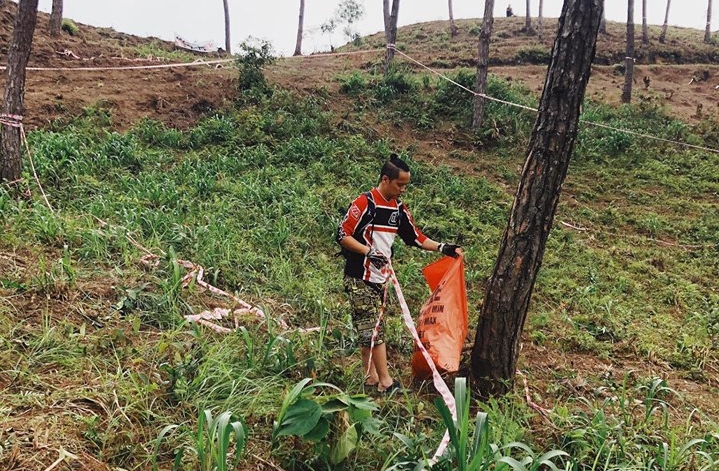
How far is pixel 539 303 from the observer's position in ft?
17.1

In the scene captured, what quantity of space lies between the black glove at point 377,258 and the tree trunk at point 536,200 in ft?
2.17

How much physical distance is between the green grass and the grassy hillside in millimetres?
20

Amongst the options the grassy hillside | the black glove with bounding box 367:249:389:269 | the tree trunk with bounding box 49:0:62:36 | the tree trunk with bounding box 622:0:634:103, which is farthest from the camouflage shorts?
the tree trunk with bounding box 622:0:634:103

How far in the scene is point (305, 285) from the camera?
4.68 m

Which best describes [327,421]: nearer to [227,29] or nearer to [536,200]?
[536,200]

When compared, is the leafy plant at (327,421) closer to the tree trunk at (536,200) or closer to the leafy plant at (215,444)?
the leafy plant at (215,444)

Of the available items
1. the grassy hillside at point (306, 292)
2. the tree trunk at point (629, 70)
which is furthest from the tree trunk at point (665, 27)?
the grassy hillside at point (306, 292)

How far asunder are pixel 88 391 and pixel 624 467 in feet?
8.34

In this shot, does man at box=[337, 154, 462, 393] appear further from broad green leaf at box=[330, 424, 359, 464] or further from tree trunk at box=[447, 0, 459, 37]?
tree trunk at box=[447, 0, 459, 37]

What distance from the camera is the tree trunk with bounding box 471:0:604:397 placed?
277cm

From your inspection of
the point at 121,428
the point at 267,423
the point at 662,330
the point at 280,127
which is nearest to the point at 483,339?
the point at 267,423

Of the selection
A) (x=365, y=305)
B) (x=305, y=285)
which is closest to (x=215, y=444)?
(x=365, y=305)

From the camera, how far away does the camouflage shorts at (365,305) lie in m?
3.15

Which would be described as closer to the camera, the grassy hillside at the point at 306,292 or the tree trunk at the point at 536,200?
the grassy hillside at the point at 306,292
